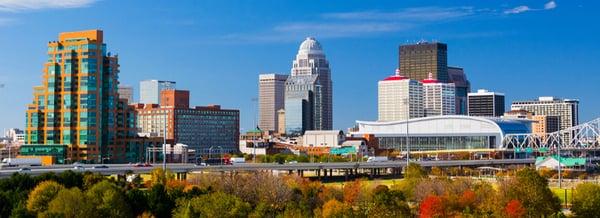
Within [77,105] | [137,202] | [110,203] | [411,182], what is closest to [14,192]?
[137,202]

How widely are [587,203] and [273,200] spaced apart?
25.9 meters

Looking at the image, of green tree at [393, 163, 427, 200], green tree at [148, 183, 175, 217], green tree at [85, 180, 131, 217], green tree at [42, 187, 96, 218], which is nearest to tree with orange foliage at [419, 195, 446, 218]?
green tree at [393, 163, 427, 200]

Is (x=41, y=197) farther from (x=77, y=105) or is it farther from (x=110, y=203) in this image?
(x=77, y=105)

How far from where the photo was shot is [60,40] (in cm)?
16200

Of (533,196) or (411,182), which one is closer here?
(533,196)

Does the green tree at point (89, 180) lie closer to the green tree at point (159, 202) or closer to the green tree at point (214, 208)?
the green tree at point (159, 202)

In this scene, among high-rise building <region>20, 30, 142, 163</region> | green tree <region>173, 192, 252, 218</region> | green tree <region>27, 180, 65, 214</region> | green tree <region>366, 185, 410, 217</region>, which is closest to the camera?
green tree <region>366, 185, 410, 217</region>

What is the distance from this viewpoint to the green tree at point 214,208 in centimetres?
5923

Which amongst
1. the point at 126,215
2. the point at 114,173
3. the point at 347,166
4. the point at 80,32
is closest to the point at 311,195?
the point at 126,215

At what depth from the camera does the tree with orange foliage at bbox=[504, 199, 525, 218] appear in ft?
200

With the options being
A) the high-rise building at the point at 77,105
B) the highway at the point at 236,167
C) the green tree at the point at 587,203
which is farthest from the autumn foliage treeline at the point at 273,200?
the high-rise building at the point at 77,105

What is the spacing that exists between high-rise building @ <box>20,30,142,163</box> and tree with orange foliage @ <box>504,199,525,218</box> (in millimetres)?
106476

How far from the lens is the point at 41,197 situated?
70.1 meters

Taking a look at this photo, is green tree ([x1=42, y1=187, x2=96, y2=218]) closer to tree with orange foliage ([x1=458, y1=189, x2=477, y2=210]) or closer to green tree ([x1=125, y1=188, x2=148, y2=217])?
green tree ([x1=125, y1=188, x2=148, y2=217])
